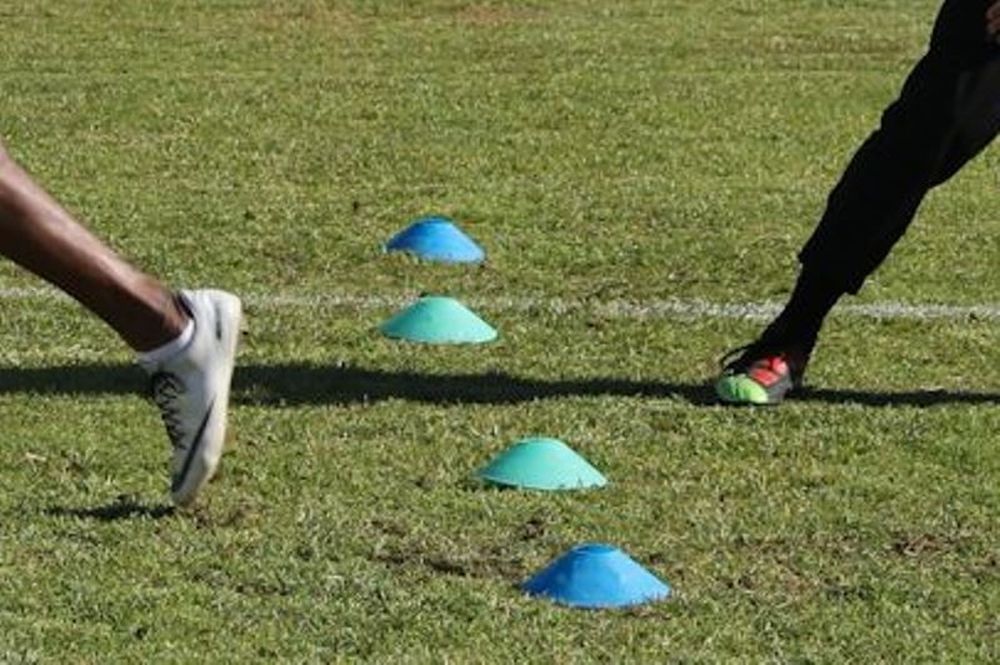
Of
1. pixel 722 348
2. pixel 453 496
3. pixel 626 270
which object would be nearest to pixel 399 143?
pixel 626 270

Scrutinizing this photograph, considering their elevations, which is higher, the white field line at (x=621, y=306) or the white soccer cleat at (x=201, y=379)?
the white soccer cleat at (x=201, y=379)

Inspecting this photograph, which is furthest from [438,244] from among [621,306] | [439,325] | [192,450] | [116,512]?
[192,450]

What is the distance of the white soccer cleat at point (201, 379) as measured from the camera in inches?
245

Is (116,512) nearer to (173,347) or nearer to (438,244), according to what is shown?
(173,347)

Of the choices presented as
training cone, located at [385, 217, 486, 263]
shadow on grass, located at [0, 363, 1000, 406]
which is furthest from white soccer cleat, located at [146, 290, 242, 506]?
training cone, located at [385, 217, 486, 263]

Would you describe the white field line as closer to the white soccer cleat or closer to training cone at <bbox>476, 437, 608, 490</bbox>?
training cone at <bbox>476, 437, 608, 490</bbox>

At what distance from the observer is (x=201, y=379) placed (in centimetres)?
624

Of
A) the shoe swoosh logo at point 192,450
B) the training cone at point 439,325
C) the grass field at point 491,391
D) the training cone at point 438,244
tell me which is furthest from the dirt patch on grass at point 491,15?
the shoe swoosh logo at point 192,450

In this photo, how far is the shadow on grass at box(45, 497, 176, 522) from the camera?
21.3 ft

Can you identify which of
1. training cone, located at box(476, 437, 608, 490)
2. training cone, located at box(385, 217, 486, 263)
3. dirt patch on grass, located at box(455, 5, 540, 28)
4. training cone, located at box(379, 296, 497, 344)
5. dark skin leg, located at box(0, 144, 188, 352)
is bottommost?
dirt patch on grass, located at box(455, 5, 540, 28)

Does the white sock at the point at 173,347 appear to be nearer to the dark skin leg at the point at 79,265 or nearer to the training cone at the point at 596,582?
the dark skin leg at the point at 79,265

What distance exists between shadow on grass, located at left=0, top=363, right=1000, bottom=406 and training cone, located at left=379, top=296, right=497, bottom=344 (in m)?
0.38

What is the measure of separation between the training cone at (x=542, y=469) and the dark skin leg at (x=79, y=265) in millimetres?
984

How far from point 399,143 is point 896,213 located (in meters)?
4.95
